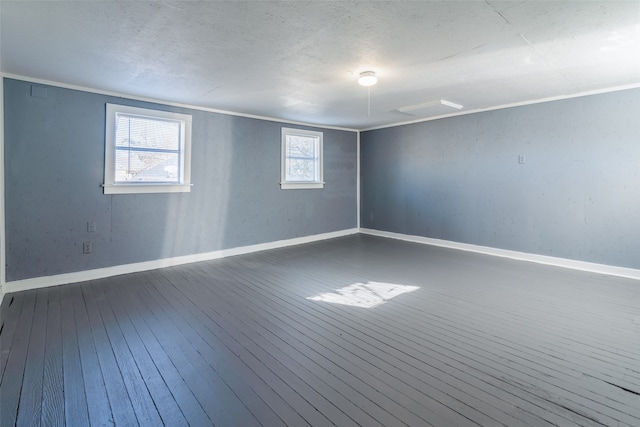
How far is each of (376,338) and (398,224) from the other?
4439 millimetres

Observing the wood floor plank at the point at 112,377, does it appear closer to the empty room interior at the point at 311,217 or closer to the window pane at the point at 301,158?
the empty room interior at the point at 311,217

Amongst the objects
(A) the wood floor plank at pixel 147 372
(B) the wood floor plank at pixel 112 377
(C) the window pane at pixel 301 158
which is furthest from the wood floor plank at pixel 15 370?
(C) the window pane at pixel 301 158

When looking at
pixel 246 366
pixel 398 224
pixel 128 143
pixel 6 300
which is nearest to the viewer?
pixel 246 366

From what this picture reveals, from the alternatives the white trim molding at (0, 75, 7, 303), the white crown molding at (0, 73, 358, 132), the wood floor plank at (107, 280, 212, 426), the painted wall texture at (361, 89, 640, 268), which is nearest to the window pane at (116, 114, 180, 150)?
the white crown molding at (0, 73, 358, 132)

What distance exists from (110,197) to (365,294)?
349 centimetres

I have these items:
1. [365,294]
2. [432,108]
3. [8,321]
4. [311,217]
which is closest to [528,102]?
[432,108]

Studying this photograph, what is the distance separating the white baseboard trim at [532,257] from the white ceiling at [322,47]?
7.65 ft

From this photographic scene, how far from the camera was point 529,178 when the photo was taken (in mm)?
4922

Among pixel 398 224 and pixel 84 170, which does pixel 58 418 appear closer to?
pixel 84 170

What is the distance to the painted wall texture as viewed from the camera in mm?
4156

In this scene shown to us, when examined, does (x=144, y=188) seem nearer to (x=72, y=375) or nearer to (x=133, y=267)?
(x=133, y=267)

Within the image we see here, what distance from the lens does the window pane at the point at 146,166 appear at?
4.29 m

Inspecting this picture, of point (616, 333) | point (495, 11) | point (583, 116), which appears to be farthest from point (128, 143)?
point (583, 116)

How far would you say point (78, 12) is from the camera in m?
2.20
